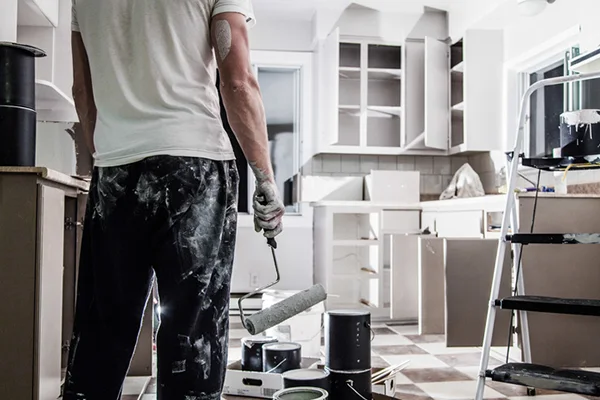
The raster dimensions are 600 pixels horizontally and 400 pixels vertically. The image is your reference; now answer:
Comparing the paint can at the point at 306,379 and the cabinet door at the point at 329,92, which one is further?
the cabinet door at the point at 329,92

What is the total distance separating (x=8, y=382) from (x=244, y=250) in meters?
3.11

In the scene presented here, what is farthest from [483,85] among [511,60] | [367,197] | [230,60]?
[230,60]

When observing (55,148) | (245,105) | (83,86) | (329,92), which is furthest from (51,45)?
(245,105)

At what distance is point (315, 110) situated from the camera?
193 inches

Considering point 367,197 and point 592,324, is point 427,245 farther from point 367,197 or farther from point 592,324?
point 367,197

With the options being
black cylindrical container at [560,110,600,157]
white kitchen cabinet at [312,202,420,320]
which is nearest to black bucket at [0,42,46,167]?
black cylindrical container at [560,110,600,157]

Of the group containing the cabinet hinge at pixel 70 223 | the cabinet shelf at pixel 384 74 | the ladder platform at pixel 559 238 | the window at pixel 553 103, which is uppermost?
the cabinet shelf at pixel 384 74

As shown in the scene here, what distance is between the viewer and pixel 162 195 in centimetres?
107

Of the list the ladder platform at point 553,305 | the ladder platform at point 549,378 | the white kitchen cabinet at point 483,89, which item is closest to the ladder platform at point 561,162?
the ladder platform at point 553,305

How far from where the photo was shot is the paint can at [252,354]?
205cm

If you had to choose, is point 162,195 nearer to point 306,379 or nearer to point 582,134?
point 306,379

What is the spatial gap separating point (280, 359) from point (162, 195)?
1.03 metres

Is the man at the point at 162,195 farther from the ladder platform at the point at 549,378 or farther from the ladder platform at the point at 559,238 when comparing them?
the ladder platform at the point at 559,238

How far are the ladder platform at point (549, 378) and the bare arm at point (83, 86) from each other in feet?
4.66
